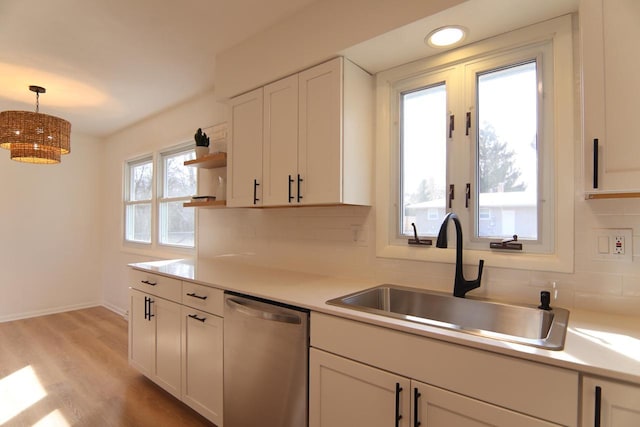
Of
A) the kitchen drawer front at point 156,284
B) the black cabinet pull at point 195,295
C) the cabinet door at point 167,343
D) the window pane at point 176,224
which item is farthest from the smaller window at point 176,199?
the black cabinet pull at point 195,295

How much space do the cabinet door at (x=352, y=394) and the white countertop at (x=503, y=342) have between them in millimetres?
211

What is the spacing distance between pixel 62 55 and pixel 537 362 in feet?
11.5

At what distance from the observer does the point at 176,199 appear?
368 cm

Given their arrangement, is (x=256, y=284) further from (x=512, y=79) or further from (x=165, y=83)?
(x=165, y=83)

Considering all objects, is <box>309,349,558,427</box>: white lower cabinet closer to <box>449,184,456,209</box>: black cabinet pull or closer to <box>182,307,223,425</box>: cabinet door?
<box>182,307,223,425</box>: cabinet door

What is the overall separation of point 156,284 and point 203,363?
761 millimetres

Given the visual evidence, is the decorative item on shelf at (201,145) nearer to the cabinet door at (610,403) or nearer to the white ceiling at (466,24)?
the white ceiling at (466,24)

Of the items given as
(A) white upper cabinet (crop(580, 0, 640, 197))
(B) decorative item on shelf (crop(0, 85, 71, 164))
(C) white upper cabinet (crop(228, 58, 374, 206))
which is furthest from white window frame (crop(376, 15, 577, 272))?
(B) decorative item on shelf (crop(0, 85, 71, 164))

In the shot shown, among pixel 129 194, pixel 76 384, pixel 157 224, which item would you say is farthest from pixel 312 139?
pixel 129 194

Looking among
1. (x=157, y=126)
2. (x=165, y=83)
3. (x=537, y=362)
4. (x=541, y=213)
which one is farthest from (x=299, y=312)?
(x=157, y=126)

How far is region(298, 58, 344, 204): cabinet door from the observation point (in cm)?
184

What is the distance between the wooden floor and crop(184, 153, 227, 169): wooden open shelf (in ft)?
Result: 6.11

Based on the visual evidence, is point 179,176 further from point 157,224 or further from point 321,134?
point 321,134

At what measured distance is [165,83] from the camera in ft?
9.95
